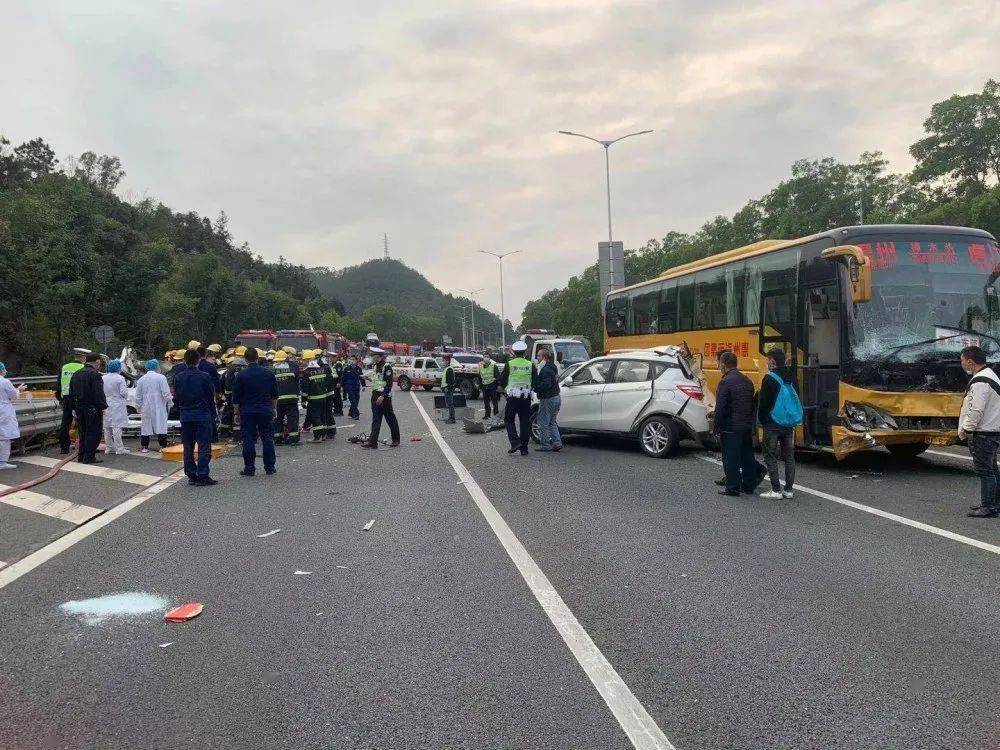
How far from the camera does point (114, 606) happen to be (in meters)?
5.20

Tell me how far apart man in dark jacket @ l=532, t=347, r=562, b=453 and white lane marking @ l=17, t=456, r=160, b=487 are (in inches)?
241

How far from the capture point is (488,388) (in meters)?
19.4

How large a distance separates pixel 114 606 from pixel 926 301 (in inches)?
397

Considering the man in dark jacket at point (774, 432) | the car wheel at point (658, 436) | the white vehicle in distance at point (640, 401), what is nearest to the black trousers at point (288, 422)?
the white vehicle in distance at point (640, 401)

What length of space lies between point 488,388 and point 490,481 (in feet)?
30.6

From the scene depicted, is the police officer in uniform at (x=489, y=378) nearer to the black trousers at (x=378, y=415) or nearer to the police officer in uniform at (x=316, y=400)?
the police officer in uniform at (x=316, y=400)

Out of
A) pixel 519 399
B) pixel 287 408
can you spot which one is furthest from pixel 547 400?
pixel 287 408

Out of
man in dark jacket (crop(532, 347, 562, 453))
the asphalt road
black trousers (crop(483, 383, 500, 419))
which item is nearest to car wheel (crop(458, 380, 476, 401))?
black trousers (crop(483, 383, 500, 419))

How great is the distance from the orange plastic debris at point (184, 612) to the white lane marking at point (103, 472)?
5716 mm

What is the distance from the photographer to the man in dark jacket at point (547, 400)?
510 inches

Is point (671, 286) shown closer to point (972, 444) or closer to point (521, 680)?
point (972, 444)

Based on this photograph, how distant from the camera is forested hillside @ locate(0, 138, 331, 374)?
1180 inches

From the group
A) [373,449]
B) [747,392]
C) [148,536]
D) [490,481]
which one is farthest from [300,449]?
[747,392]

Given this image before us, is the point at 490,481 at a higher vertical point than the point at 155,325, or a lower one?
lower
